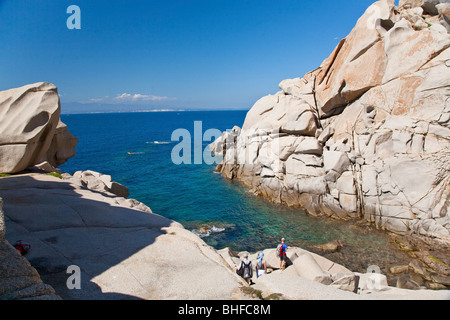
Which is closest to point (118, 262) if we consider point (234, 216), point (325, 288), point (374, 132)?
point (325, 288)

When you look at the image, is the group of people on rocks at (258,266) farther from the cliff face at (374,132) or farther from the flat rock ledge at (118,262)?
the cliff face at (374,132)

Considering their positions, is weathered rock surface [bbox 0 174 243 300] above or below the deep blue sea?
above

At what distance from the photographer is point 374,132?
86.9 feet

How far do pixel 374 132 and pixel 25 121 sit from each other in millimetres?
29224

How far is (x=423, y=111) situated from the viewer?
24.1 meters

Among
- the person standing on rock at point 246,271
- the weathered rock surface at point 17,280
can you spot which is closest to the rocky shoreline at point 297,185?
the weathered rock surface at point 17,280

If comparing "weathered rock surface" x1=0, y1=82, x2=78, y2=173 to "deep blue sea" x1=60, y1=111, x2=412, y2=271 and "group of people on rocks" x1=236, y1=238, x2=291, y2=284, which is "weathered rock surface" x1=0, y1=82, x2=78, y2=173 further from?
"group of people on rocks" x1=236, y1=238, x2=291, y2=284

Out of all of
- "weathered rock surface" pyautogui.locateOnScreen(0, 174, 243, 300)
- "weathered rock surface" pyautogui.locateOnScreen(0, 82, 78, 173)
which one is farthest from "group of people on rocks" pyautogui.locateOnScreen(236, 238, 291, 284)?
"weathered rock surface" pyautogui.locateOnScreen(0, 82, 78, 173)

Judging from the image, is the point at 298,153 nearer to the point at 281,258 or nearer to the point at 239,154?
the point at 239,154

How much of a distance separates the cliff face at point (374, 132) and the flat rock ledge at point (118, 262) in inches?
422

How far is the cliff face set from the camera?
22531 mm

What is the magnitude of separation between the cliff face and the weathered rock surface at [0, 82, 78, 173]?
23.3 metres
